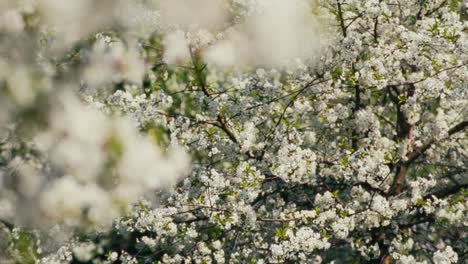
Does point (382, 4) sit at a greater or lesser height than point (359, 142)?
greater

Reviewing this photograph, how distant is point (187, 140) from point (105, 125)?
372 centimetres

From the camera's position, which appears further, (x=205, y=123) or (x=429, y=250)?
(x=429, y=250)

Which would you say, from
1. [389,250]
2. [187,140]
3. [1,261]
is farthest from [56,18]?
[389,250]

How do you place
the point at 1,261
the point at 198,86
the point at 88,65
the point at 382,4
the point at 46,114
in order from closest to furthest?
the point at 46,114, the point at 88,65, the point at 1,261, the point at 382,4, the point at 198,86

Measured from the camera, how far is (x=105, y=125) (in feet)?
7.11

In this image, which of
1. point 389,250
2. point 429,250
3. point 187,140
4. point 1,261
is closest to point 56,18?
point 1,261

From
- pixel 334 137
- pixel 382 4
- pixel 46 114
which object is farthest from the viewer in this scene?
pixel 334 137

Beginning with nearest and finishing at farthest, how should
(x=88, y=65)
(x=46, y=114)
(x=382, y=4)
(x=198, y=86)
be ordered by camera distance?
(x=46, y=114) < (x=88, y=65) < (x=382, y=4) < (x=198, y=86)

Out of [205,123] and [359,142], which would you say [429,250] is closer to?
[359,142]

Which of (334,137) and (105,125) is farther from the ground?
(334,137)

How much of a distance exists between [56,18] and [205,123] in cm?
401

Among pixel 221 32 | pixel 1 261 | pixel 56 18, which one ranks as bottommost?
pixel 1 261

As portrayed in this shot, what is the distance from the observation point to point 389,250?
6.03 m

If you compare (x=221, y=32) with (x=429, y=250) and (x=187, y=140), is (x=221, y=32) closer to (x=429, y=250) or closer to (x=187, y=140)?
(x=187, y=140)
